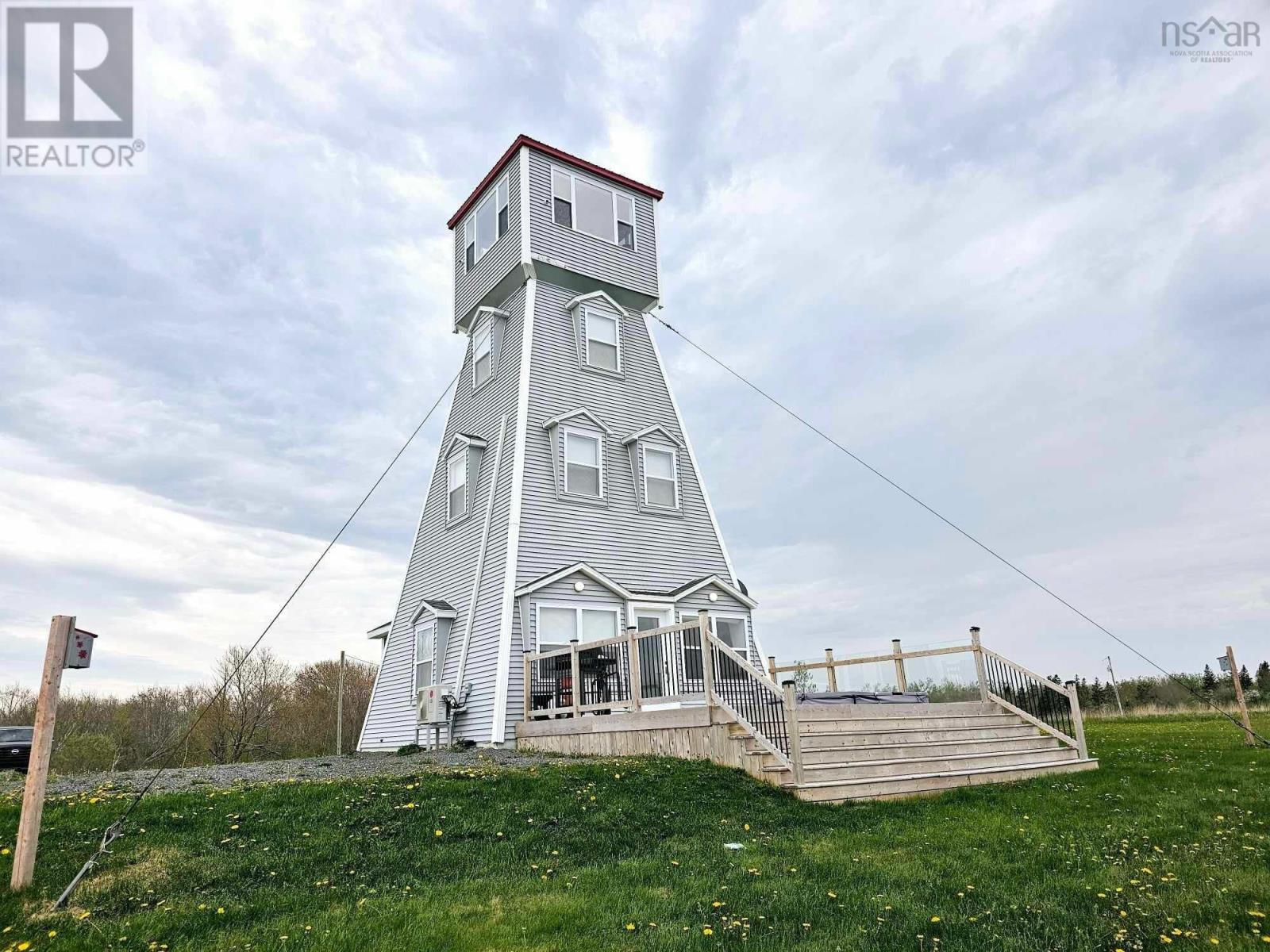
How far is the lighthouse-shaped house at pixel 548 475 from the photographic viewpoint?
653 inches

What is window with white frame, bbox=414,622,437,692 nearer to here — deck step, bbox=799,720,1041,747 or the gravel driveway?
the gravel driveway

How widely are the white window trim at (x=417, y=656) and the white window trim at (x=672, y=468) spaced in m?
5.39

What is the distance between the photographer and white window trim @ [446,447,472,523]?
18.7m

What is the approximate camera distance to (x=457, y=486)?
1934 centimetres

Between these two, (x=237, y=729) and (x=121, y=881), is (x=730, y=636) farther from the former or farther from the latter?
(x=237, y=729)

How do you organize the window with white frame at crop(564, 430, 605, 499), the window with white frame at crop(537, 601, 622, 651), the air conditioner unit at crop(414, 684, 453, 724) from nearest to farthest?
the air conditioner unit at crop(414, 684, 453, 724)
the window with white frame at crop(537, 601, 622, 651)
the window with white frame at crop(564, 430, 605, 499)

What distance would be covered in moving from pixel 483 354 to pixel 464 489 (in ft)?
12.2

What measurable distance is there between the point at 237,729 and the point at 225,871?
36427 mm

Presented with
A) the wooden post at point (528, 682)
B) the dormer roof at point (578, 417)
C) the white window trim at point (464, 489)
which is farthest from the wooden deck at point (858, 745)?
the dormer roof at point (578, 417)

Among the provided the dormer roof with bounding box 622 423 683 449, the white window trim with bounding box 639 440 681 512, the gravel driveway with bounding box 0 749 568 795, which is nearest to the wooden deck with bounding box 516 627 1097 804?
the gravel driveway with bounding box 0 749 568 795

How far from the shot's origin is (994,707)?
14883 millimetres

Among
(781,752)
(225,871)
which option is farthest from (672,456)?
(225,871)

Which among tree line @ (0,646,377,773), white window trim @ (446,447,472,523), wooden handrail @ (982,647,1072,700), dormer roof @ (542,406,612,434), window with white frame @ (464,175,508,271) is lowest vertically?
tree line @ (0,646,377,773)

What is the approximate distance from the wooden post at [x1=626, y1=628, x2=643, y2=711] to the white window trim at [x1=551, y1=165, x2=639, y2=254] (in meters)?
11.0
